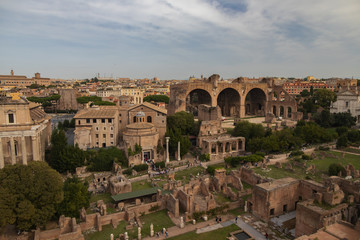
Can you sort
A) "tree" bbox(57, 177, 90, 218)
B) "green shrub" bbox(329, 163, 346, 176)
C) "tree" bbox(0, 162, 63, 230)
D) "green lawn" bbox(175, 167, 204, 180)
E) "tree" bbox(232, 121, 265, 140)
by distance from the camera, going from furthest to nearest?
"tree" bbox(232, 121, 265, 140)
"green lawn" bbox(175, 167, 204, 180)
"green shrub" bbox(329, 163, 346, 176)
"tree" bbox(57, 177, 90, 218)
"tree" bbox(0, 162, 63, 230)

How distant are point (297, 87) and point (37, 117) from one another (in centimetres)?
9349

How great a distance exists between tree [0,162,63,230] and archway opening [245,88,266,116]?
53768mm

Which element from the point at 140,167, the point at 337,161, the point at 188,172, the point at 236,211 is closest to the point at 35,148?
the point at 140,167

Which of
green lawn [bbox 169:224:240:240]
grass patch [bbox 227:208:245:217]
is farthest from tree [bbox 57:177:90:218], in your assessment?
grass patch [bbox 227:208:245:217]

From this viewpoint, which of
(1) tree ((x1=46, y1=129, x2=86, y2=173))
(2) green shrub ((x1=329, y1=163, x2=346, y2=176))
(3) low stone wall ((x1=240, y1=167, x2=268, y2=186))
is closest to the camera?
(3) low stone wall ((x1=240, y1=167, x2=268, y2=186))

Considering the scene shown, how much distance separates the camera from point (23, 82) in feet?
434

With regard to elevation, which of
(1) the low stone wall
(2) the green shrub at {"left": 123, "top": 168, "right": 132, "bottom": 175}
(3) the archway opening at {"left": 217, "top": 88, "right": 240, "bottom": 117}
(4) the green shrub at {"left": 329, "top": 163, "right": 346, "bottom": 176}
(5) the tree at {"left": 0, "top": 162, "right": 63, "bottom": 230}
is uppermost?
(3) the archway opening at {"left": 217, "top": 88, "right": 240, "bottom": 117}

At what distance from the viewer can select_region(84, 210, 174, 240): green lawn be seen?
62.5 ft

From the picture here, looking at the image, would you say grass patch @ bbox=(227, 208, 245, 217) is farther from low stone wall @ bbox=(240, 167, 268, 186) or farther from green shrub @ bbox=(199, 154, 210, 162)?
green shrub @ bbox=(199, 154, 210, 162)

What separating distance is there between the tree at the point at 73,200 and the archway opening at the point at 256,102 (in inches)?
2029

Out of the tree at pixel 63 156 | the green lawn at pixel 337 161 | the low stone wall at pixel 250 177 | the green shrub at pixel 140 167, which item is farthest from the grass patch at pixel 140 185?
the green lawn at pixel 337 161

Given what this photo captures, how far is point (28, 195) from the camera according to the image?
720 inches

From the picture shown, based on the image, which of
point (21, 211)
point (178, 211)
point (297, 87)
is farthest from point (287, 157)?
point (297, 87)

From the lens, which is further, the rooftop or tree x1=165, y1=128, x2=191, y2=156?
tree x1=165, y1=128, x2=191, y2=156
